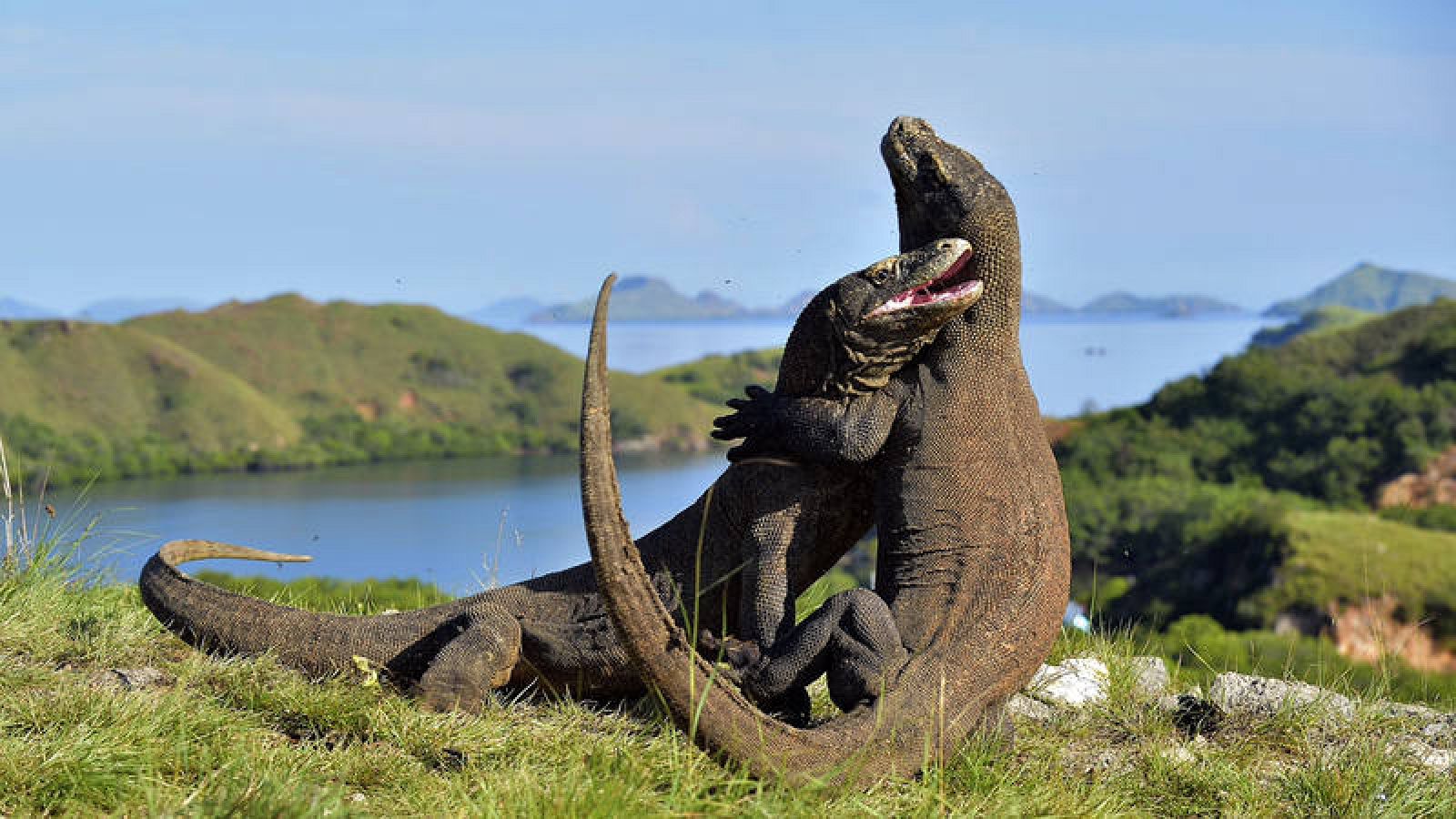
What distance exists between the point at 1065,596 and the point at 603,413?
8.33 feet

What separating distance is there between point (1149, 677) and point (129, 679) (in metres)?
5.77

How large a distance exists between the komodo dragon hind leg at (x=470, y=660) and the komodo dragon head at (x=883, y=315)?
1929 millimetres

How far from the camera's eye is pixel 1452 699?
848 cm

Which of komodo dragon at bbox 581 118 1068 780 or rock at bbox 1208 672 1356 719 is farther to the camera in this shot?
rock at bbox 1208 672 1356 719

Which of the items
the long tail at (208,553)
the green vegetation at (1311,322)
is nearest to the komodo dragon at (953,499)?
the long tail at (208,553)

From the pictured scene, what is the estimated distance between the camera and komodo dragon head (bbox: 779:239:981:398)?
6320 mm

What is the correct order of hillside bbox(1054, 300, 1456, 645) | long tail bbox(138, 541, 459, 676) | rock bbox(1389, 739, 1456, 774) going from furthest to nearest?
1. hillside bbox(1054, 300, 1456, 645)
2. long tail bbox(138, 541, 459, 676)
3. rock bbox(1389, 739, 1456, 774)

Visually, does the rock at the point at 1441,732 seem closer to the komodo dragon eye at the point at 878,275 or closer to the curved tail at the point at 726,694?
the curved tail at the point at 726,694

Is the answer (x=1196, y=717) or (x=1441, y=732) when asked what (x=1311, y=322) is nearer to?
(x=1441, y=732)

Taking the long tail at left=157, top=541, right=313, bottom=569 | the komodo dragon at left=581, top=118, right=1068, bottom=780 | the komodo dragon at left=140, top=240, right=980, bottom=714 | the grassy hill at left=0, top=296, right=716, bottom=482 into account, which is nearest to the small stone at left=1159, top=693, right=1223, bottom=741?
the komodo dragon at left=581, top=118, right=1068, bottom=780

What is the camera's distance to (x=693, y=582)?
685 cm

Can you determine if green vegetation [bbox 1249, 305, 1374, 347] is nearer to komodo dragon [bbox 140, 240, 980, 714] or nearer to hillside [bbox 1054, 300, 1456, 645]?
hillside [bbox 1054, 300, 1456, 645]

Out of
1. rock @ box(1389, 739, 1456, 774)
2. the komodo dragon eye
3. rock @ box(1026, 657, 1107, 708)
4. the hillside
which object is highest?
the komodo dragon eye

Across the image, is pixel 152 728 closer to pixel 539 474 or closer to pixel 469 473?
pixel 539 474
